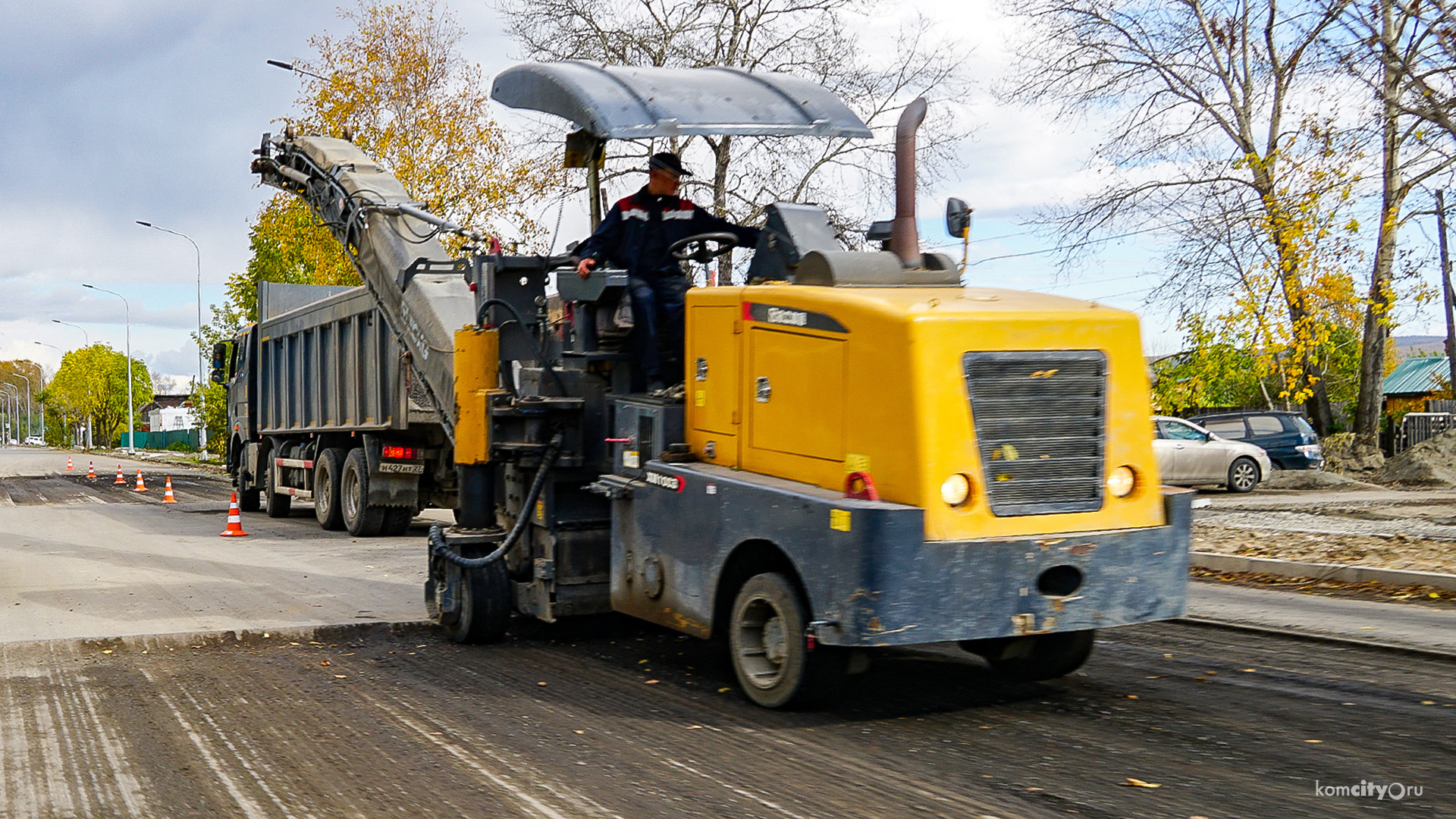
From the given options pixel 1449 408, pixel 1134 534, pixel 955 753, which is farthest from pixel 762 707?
pixel 1449 408

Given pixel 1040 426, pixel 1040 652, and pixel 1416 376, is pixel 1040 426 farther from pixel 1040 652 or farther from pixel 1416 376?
pixel 1416 376

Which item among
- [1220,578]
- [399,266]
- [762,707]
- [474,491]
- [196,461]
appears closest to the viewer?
[762,707]

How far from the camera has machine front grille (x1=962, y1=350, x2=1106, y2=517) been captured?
577cm

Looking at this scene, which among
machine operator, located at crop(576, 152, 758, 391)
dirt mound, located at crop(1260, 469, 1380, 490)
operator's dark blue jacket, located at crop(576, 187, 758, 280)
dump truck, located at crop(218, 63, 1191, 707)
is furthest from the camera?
dirt mound, located at crop(1260, 469, 1380, 490)

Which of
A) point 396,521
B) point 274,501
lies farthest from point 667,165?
point 274,501

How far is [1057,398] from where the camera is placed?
19.5ft

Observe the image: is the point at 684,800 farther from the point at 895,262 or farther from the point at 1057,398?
the point at 895,262

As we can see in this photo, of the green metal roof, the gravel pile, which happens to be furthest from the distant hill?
the gravel pile

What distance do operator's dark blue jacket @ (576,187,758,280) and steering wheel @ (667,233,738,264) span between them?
0.04 metres

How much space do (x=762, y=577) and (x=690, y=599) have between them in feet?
2.23

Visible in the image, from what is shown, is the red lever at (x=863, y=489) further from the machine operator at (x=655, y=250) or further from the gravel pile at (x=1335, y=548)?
the gravel pile at (x=1335, y=548)

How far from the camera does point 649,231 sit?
7918 mm

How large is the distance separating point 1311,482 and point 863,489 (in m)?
20.3

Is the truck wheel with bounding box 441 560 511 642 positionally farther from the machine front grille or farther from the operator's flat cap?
the machine front grille
